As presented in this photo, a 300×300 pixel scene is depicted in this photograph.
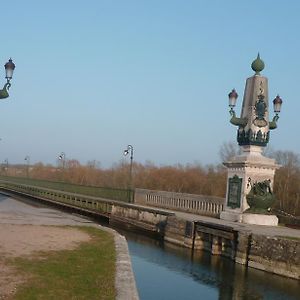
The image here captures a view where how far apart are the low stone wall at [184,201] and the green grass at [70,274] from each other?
13961 mm

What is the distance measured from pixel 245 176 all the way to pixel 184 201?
27.5 feet

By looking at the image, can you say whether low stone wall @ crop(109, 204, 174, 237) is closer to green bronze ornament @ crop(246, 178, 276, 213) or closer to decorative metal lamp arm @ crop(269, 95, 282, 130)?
green bronze ornament @ crop(246, 178, 276, 213)

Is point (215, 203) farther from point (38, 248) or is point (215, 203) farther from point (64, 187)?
point (64, 187)

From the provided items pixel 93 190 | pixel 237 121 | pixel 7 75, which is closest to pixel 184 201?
pixel 237 121

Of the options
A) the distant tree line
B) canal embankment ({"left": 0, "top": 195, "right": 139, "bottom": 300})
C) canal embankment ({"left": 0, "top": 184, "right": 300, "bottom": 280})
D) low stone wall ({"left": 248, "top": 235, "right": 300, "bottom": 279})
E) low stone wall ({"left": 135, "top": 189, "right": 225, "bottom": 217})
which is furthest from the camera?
the distant tree line

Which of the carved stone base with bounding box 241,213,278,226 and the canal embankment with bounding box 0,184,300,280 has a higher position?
the carved stone base with bounding box 241,213,278,226

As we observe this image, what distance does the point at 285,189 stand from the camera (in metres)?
39.5

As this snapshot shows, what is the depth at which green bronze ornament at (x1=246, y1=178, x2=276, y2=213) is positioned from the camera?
2242 cm

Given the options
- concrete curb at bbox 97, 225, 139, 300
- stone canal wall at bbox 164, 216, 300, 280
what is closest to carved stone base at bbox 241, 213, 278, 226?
stone canal wall at bbox 164, 216, 300, 280

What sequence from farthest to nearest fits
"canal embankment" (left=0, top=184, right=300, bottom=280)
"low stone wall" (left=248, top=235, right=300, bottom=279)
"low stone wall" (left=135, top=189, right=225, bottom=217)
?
1. "low stone wall" (left=135, top=189, right=225, bottom=217)
2. "canal embankment" (left=0, top=184, right=300, bottom=280)
3. "low stone wall" (left=248, top=235, right=300, bottom=279)

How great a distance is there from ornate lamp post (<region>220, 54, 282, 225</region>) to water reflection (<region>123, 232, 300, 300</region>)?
349 cm

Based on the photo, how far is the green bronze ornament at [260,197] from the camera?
22.4 metres

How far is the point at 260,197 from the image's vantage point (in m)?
22.4

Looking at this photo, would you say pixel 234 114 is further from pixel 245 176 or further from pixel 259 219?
pixel 259 219
